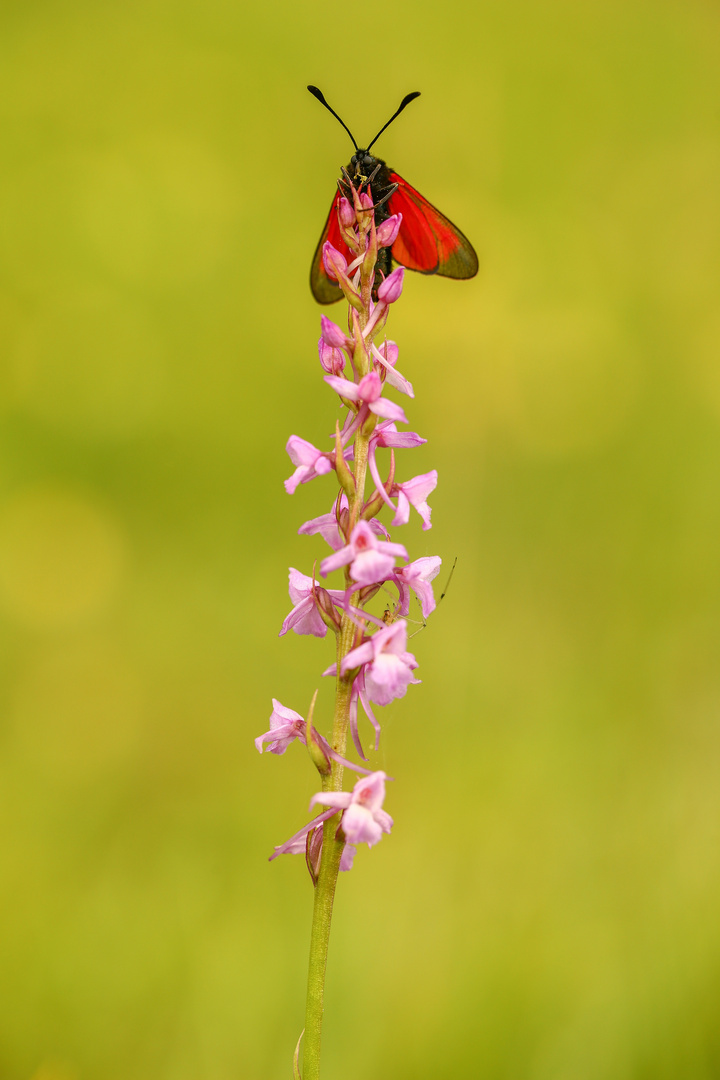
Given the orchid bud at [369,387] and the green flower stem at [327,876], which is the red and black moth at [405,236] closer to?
the orchid bud at [369,387]

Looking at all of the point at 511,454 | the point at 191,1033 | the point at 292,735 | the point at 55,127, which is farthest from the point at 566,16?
the point at 191,1033

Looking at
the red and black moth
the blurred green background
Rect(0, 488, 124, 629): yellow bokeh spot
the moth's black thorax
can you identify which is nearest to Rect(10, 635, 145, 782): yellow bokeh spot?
the blurred green background

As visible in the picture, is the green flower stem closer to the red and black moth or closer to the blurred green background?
the red and black moth

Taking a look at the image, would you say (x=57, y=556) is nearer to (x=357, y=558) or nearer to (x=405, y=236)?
(x=405, y=236)

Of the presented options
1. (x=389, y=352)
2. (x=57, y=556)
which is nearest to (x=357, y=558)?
(x=389, y=352)

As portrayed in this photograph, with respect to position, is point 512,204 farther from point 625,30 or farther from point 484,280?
point 625,30

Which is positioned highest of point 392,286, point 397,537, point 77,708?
point 392,286
